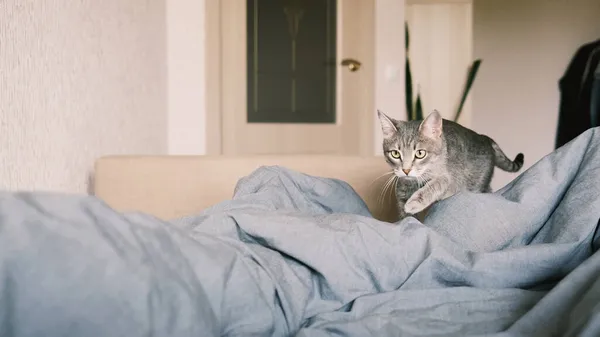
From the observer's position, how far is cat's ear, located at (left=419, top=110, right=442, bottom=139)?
4.64ft

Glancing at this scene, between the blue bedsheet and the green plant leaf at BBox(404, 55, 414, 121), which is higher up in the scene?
the green plant leaf at BBox(404, 55, 414, 121)

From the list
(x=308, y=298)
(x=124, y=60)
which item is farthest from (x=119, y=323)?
(x=124, y=60)

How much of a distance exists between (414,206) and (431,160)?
7.1 inches

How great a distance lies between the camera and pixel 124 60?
1.59m

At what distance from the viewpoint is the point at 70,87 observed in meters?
1.20

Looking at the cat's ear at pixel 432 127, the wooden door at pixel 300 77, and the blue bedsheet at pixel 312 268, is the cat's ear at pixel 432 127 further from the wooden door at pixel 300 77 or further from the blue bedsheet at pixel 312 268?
the wooden door at pixel 300 77

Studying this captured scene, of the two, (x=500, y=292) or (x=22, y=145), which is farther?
(x=22, y=145)

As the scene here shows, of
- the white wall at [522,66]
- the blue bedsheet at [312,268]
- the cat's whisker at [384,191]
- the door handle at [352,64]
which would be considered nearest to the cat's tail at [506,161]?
the cat's whisker at [384,191]

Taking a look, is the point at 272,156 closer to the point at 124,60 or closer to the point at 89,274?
the point at 124,60

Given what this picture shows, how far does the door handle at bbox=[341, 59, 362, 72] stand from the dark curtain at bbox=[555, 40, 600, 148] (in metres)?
1.04

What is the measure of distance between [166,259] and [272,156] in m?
0.89

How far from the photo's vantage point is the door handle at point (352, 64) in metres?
2.60

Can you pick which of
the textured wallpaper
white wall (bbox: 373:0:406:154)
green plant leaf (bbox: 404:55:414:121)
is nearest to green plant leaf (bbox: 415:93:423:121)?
green plant leaf (bbox: 404:55:414:121)

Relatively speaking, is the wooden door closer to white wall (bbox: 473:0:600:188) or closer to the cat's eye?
white wall (bbox: 473:0:600:188)
